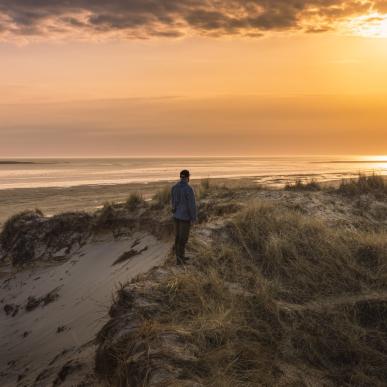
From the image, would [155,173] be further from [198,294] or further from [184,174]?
[198,294]

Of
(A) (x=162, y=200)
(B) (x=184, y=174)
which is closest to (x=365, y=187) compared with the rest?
(A) (x=162, y=200)

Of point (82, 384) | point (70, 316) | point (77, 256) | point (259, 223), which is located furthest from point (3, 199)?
point (82, 384)

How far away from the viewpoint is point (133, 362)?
222 inches

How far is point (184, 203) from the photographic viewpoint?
8.71m

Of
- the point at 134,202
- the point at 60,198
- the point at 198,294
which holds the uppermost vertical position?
the point at 134,202

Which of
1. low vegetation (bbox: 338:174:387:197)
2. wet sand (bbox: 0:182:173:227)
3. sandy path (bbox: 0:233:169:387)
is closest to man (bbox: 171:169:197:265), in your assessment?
sandy path (bbox: 0:233:169:387)

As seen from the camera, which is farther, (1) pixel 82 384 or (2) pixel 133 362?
(1) pixel 82 384

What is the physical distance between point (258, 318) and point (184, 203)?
2.55 m

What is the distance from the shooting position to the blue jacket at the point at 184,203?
28.4 ft

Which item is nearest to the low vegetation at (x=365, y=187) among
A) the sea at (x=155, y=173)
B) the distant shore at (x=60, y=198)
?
the sea at (x=155, y=173)

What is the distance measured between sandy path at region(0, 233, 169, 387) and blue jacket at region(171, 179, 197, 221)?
2.02 meters

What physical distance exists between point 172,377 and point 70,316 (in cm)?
656

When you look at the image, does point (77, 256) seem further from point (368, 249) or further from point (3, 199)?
point (3, 199)

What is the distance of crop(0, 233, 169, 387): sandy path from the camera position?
360 inches
